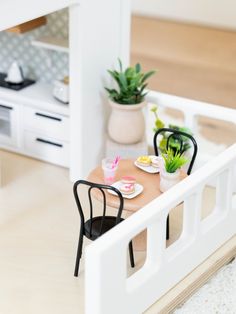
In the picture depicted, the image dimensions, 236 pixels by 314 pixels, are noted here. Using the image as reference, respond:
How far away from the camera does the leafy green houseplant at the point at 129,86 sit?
9.30 metres

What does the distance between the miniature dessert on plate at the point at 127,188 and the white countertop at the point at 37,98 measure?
1.90 m

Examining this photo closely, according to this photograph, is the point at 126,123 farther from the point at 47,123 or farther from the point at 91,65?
the point at 47,123

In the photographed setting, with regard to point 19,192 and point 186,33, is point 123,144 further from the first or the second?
point 186,33

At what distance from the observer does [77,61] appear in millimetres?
9070

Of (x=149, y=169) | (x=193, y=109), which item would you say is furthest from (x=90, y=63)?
(x=149, y=169)

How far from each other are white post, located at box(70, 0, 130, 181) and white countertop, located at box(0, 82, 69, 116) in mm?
368

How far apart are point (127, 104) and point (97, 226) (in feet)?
6.13

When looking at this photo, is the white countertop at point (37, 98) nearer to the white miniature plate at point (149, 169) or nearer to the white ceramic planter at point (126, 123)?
the white ceramic planter at point (126, 123)

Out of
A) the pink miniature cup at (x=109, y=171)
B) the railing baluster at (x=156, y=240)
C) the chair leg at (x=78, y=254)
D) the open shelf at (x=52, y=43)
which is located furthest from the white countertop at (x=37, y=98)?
the railing baluster at (x=156, y=240)

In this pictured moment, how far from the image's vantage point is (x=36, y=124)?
10016 millimetres

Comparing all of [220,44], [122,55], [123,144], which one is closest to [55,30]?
[122,55]

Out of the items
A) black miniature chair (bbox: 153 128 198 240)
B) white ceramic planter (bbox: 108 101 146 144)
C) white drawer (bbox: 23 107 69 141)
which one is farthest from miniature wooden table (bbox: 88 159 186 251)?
white drawer (bbox: 23 107 69 141)

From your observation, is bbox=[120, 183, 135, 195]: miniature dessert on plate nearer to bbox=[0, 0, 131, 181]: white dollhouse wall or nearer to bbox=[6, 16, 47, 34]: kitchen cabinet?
bbox=[0, 0, 131, 181]: white dollhouse wall

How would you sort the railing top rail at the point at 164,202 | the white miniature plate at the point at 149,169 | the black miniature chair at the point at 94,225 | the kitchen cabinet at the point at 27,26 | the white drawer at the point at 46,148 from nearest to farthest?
the railing top rail at the point at 164,202
the black miniature chair at the point at 94,225
the white miniature plate at the point at 149,169
the kitchen cabinet at the point at 27,26
the white drawer at the point at 46,148
